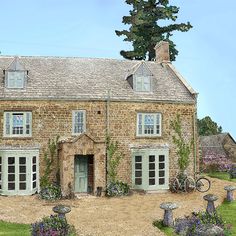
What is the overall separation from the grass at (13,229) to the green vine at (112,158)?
35.8 ft

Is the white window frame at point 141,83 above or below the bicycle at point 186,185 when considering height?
above

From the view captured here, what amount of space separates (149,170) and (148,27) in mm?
25498

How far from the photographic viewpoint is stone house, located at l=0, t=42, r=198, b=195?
28297 millimetres

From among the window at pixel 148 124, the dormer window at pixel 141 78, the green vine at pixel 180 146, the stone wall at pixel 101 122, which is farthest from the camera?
the dormer window at pixel 141 78

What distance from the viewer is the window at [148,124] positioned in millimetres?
31064

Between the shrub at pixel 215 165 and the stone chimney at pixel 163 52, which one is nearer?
the stone chimney at pixel 163 52

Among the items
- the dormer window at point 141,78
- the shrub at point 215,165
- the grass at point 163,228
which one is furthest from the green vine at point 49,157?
the shrub at point 215,165

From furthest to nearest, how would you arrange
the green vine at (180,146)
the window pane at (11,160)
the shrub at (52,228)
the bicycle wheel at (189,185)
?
the green vine at (180,146)
the bicycle wheel at (189,185)
the window pane at (11,160)
the shrub at (52,228)

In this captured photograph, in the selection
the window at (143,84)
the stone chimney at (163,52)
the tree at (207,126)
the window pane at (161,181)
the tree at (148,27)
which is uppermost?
the tree at (148,27)

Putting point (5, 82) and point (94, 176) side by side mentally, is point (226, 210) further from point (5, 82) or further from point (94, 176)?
point (5, 82)

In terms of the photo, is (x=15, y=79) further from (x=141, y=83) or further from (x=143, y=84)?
(x=143, y=84)

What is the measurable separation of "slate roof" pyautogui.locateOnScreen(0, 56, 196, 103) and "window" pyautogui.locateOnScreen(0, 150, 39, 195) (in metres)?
4.10

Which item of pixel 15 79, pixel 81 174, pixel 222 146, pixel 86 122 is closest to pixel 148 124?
pixel 86 122

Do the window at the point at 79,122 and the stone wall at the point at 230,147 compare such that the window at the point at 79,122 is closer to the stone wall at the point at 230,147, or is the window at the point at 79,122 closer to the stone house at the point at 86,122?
the stone house at the point at 86,122
